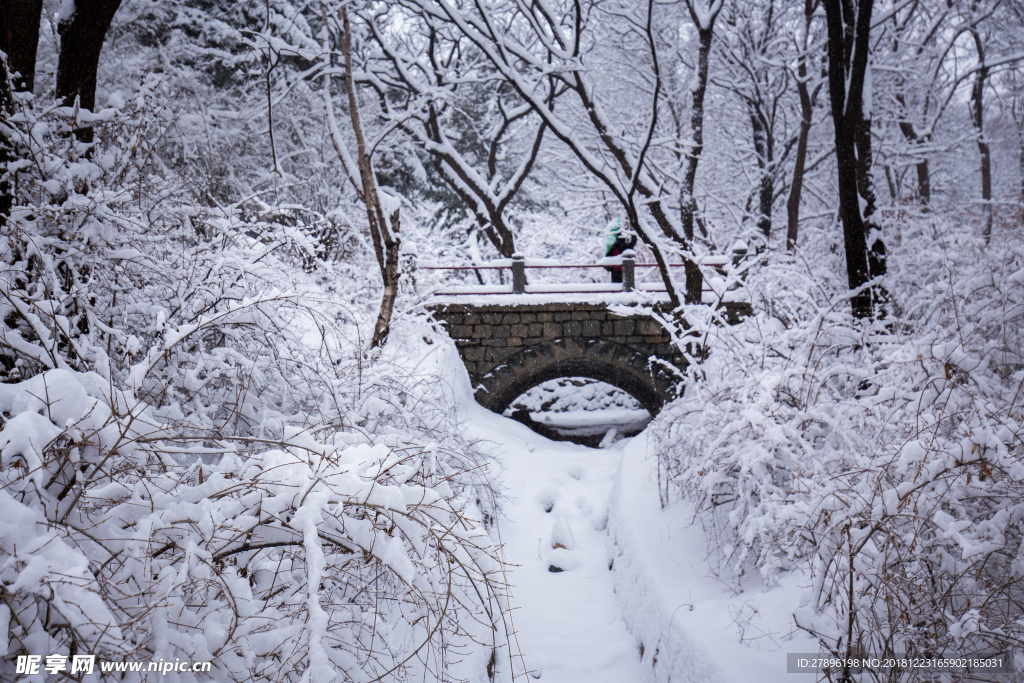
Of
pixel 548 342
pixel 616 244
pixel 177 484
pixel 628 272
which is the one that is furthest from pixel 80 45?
pixel 616 244

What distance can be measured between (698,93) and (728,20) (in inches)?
152

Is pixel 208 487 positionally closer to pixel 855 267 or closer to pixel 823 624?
pixel 823 624

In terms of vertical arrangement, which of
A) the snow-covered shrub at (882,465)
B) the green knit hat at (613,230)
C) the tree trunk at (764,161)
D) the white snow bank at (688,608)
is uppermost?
the tree trunk at (764,161)

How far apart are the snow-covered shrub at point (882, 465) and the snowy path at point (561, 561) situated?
115 cm

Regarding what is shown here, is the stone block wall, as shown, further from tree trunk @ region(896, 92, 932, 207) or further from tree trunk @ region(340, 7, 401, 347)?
tree trunk @ region(896, 92, 932, 207)

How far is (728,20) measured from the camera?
11242mm

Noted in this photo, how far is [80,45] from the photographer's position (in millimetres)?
3715

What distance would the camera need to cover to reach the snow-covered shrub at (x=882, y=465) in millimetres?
2244

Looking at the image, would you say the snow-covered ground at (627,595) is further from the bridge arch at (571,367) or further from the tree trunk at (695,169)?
the tree trunk at (695,169)

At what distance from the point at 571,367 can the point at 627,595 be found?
5250mm

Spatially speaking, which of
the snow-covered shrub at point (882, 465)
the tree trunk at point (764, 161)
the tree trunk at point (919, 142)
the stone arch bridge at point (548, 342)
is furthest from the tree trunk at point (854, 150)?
the tree trunk at point (919, 142)

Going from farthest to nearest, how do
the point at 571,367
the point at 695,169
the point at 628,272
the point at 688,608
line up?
the point at 571,367, the point at 628,272, the point at 695,169, the point at 688,608

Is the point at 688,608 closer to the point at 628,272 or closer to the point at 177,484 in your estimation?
the point at 177,484

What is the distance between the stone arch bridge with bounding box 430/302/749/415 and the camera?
9.21m
